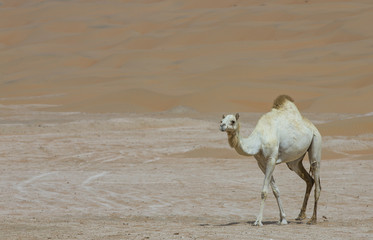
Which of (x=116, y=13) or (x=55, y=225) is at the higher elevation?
Result: (x=55, y=225)

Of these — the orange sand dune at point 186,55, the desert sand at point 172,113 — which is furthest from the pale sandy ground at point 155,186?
the orange sand dune at point 186,55

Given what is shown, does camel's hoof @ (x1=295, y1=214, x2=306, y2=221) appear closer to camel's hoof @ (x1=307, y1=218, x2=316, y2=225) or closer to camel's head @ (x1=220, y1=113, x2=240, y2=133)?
camel's hoof @ (x1=307, y1=218, x2=316, y2=225)

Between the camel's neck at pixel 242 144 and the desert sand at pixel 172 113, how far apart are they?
1022mm

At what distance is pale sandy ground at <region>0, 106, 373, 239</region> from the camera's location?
31.8ft

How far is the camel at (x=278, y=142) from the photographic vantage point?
9.81m

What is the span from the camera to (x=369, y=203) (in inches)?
515

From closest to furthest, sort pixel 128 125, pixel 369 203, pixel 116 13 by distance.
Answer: pixel 369 203 < pixel 128 125 < pixel 116 13

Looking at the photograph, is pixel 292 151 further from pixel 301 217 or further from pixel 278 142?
pixel 301 217

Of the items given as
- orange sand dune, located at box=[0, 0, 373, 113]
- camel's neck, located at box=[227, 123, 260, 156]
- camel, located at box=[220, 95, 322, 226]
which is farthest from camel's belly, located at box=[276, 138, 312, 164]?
orange sand dune, located at box=[0, 0, 373, 113]

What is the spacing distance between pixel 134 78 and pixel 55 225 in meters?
46.7

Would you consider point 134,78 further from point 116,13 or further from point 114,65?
point 116,13

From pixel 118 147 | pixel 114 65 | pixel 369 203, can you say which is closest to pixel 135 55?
pixel 114 65

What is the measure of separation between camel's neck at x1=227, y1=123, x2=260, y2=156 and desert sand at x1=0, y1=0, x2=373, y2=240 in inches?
40.2

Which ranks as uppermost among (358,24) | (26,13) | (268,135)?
(268,135)
